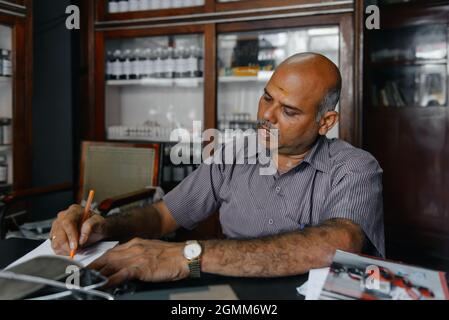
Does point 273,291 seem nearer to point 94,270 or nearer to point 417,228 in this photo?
point 94,270

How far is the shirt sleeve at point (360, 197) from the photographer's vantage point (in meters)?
1.14

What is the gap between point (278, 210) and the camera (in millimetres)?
1364

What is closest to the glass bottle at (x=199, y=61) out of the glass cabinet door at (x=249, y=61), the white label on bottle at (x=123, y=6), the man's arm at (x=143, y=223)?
the glass cabinet door at (x=249, y=61)

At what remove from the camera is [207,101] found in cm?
273

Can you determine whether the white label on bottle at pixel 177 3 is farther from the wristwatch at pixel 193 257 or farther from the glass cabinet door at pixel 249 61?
the wristwatch at pixel 193 257

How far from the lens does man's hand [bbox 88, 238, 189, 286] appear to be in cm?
88

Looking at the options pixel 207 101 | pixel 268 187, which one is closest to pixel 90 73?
pixel 207 101

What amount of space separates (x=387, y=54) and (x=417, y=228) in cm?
137

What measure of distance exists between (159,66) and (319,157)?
6.34ft

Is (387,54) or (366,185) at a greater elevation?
(387,54)

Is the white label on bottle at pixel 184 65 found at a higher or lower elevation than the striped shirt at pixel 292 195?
higher

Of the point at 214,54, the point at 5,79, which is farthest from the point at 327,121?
the point at 5,79

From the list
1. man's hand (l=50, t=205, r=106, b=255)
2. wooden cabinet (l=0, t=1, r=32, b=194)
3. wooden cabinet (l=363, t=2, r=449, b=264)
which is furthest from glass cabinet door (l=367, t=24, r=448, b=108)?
man's hand (l=50, t=205, r=106, b=255)

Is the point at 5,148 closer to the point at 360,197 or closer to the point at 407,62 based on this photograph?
the point at 360,197
